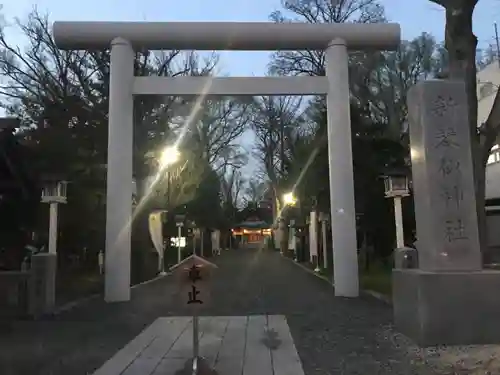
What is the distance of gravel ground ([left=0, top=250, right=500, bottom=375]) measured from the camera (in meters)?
5.92

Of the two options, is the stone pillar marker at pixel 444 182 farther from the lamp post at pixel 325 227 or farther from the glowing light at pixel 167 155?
the glowing light at pixel 167 155

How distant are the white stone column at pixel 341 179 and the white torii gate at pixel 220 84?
1.0 inches

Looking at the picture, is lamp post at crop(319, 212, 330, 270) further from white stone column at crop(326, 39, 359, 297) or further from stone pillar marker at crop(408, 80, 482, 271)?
stone pillar marker at crop(408, 80, 482, 271)

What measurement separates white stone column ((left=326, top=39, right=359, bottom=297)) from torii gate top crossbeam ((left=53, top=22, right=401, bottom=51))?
17.3 inches

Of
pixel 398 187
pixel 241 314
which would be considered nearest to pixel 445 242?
pixel 241 314

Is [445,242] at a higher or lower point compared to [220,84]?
lower

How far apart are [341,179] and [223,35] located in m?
4.61

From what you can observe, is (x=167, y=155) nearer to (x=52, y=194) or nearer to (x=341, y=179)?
(x=52, y=194)

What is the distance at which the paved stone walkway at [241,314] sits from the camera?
19.9 ft

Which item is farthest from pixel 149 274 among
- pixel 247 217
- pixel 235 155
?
pixel 247 217

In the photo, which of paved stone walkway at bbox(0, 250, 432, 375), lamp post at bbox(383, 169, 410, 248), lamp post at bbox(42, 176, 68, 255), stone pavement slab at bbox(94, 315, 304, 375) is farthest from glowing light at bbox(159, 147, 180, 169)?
stone pavement slab at bbox(94, 315, 304, 375)

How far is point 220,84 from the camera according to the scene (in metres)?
13.0

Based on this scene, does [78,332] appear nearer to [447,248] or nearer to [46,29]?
[447,248]

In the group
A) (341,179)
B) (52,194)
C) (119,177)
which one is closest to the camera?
(52,194)
